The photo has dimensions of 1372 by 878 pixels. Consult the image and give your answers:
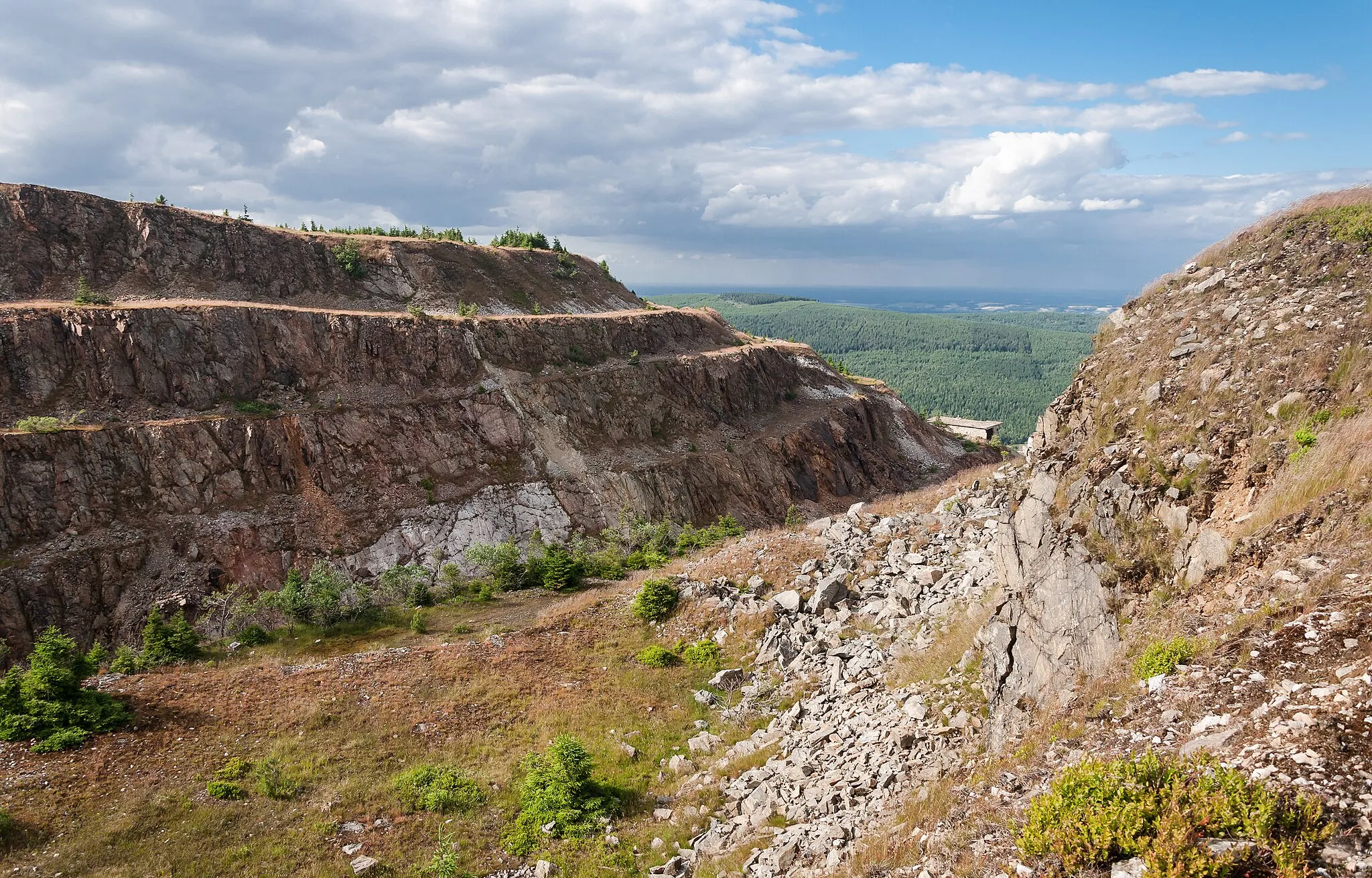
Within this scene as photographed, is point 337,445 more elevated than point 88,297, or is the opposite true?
point 88,297

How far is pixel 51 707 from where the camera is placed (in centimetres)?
1505

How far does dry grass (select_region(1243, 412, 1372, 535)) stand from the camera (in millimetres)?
8766

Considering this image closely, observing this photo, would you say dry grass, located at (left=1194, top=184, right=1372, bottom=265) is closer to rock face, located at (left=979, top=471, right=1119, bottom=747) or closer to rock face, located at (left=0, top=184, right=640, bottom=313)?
rock face, located at (left=979, top=471, right=1119, bottom=747)

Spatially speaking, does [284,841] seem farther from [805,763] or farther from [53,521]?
[53,521]

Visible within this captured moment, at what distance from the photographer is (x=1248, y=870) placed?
5.21 meters

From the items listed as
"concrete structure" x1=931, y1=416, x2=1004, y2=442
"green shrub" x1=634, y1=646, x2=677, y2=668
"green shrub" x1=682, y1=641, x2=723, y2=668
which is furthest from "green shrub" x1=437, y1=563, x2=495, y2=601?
"concrete structure" x1=931, y1=416, x2=1004, y2=442

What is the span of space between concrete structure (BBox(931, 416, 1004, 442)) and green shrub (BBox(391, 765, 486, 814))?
221 ft

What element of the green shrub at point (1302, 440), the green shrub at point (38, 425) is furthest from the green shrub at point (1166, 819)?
the green shrub at point (38, 425)

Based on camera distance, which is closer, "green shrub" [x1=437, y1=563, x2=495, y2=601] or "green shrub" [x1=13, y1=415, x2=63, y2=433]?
"green shrub" [x1=437, y1=563, x2=495, y2=601]

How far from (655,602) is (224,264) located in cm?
3842

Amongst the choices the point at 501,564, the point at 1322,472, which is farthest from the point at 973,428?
the point at 1322,472

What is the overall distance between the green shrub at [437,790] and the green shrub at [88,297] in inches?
1327

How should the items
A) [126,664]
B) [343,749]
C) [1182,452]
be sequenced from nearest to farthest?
[1182,452], [343,749], [126,664]

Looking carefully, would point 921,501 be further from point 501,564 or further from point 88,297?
point 88,297
